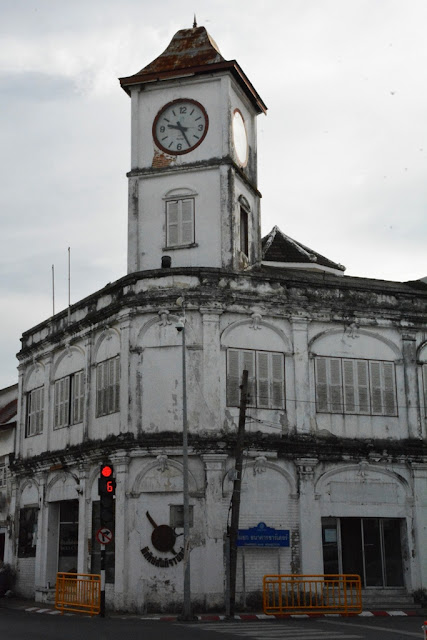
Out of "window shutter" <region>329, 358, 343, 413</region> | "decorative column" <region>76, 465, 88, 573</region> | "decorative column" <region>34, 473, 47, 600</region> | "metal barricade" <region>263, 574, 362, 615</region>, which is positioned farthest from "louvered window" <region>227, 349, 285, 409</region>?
"decorative column" <region>34, 473, 47, 600</region>

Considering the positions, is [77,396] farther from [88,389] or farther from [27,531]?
[27,531]

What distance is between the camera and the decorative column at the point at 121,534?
84.2 feet

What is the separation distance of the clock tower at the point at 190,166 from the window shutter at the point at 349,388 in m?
4.97

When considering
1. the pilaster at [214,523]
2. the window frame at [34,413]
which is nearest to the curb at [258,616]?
the pilaster at [214,523]

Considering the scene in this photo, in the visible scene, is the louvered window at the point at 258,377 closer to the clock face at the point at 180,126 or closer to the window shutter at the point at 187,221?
the window shutter at the point at 187,221

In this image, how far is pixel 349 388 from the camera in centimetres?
2888

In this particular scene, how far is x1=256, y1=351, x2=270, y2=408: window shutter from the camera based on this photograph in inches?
1091

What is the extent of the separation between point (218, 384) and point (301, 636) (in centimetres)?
1058

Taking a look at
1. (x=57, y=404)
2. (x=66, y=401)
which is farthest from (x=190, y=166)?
(x=57, y=404)

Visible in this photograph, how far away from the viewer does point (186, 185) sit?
3025 cm

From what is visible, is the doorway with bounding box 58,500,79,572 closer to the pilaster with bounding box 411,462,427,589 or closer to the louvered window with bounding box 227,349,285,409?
the louvered window with bounding box 227,349,285,409

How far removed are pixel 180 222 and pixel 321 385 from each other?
737 centimetres

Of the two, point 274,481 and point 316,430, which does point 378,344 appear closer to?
point 316,430

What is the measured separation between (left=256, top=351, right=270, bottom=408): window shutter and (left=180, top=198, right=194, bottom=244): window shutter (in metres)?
4.82
